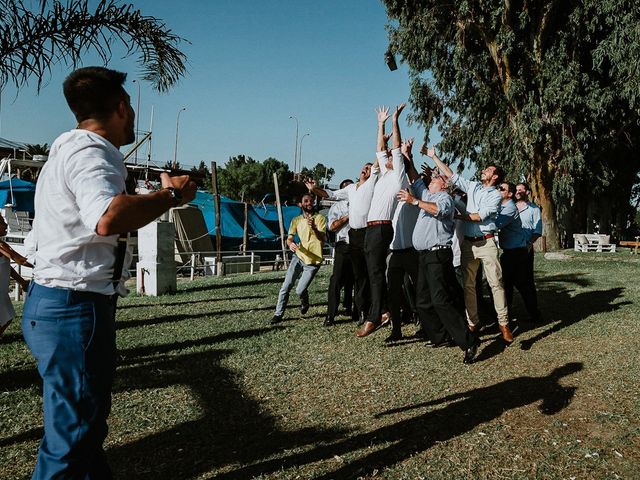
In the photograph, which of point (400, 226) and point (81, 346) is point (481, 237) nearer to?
point (400, 226)

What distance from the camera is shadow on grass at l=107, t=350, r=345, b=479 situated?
3727 mm

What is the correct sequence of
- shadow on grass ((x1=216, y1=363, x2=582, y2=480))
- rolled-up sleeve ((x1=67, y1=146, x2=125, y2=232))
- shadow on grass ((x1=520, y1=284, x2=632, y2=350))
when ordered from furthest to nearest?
shadow on grass ((x1=520, y1=284, x2=632, y2=350))
shadow on grass ((x1=216, y1=363, x2=582, y2=480))
rolled-up sleeve ((x1=67, y1=146, x2=125, y2=232))

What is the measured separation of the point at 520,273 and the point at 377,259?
8.52 feet

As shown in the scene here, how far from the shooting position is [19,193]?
78.4 feet

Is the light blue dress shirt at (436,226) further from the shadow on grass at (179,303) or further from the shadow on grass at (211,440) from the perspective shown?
the shadow on grass at (179,303)

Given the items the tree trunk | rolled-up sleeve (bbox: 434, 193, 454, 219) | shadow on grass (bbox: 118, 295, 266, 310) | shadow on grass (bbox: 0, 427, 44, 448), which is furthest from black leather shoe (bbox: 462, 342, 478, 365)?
the tree trunk

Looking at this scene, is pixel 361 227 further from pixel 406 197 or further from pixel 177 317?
pixel 177 317

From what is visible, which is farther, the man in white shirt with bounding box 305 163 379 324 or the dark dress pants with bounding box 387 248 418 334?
the man in white shirt with bounding box 305 163 379 324

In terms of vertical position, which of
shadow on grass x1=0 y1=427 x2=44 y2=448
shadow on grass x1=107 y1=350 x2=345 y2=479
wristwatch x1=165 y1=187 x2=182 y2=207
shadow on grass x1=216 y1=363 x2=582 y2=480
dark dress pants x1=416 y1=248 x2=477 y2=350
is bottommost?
shadow on grass x1=0 y1=427 x2=44 y2=448

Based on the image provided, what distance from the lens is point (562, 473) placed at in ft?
11.7

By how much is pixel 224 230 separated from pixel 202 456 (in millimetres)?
26236

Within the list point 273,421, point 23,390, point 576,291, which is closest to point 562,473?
point 273,421

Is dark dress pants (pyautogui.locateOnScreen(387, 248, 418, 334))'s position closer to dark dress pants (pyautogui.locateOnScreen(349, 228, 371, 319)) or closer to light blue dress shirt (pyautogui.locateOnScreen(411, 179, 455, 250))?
light blue dress shirt (pyautogui.locateOnScreen(411, 179, 455, 250))

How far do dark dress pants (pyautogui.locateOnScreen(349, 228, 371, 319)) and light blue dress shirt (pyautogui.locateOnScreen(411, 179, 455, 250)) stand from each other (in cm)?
106
